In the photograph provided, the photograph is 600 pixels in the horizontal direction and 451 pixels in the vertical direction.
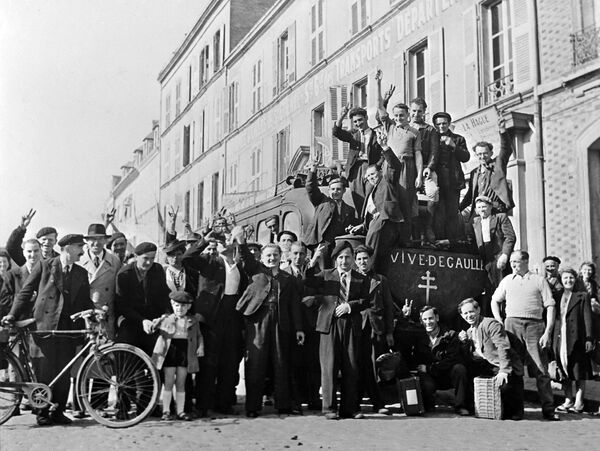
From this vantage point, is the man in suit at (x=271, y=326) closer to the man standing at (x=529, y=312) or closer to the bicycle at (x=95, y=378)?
the bicycle at (x=95, y=378)

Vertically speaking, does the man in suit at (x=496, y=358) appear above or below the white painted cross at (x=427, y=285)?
below

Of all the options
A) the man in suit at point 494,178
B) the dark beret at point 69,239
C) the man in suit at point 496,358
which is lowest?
the man in suit at point 496,358

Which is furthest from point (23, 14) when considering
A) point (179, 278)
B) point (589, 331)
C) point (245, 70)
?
point (245, 70)

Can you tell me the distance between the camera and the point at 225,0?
64.3ft

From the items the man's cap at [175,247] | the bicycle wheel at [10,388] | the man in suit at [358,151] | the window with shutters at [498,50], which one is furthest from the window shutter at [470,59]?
the bicycle wheel at [10,388]

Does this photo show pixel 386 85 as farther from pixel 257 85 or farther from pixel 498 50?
pixel 257 85

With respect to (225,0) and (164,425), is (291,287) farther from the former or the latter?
(225,0)

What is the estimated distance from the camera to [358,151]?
8.80 meters

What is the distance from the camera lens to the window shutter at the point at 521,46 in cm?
1367

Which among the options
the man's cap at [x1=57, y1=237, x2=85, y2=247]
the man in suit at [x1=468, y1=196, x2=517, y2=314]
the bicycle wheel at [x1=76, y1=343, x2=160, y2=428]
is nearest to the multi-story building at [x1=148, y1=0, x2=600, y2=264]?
the man's cap at [x1=57, y1=237, x2=85, y2=247]

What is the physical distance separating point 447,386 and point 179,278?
2.74m

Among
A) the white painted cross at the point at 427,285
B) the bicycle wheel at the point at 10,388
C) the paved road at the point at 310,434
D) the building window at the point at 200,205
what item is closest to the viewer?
the paved road at the point at 310,434

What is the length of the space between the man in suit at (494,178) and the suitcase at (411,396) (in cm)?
249

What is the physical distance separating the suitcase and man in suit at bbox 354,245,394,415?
204 mm
